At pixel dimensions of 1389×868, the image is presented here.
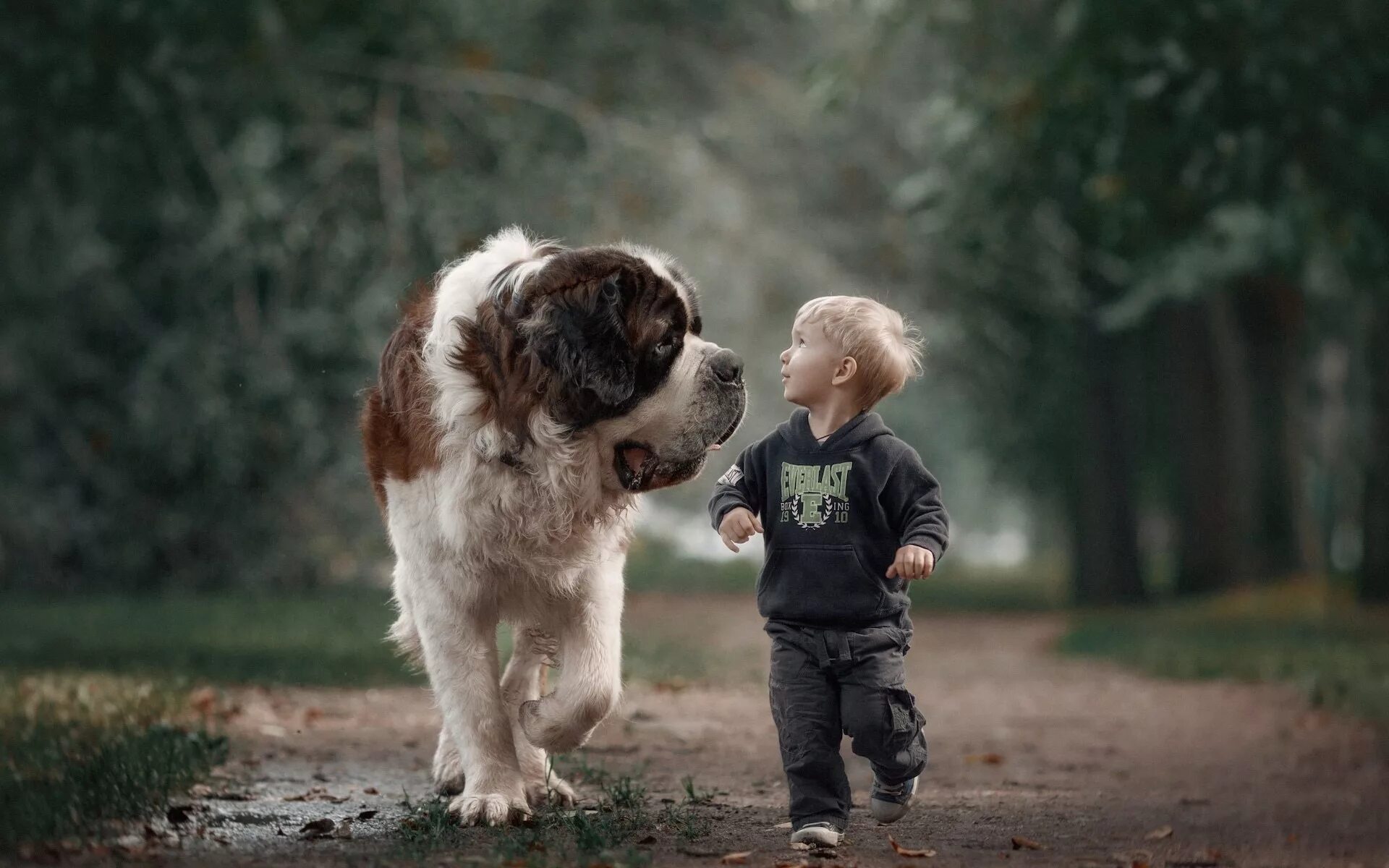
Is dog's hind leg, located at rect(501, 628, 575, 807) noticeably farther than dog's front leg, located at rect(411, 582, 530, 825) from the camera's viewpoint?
Yes

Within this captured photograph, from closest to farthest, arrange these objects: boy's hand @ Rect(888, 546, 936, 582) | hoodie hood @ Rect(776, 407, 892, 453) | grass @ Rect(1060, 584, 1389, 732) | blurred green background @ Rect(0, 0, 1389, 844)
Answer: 1. boy's hand @ Rect(888, 546, 936, 582)
2. hoodie hood @ Rect(776, 407, 892, 453)
3. grass @ Rect(1060, 584, 1389, 732)
4. blurred green background @ Rect(0, 0, 1389, 844)

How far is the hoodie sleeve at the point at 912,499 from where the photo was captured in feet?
15.8

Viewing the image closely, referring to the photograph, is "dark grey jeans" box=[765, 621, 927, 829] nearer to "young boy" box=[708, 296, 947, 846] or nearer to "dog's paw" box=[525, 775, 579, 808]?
"young boy" box=[708, 296, 947, 846]

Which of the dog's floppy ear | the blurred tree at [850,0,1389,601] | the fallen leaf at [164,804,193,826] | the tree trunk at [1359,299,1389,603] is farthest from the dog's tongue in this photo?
the tree trunk at [1359,299,1389,603]

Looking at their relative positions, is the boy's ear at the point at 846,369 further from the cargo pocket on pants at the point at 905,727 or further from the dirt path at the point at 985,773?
the dirt path at the point at 985,773

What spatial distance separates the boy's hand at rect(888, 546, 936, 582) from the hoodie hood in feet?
1.28

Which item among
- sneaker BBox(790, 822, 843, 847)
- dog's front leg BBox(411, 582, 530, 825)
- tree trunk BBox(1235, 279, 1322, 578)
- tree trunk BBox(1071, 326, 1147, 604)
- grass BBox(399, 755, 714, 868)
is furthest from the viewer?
tree trunk BBox(1071, 326, 1147, 604)

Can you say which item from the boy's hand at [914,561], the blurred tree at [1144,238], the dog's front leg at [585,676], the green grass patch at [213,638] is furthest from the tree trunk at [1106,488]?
the boy's hand at [914,561]

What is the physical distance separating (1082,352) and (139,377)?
37.5ft

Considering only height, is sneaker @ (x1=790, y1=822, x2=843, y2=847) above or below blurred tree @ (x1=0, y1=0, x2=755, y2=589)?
below

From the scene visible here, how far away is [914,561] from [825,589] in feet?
0.98

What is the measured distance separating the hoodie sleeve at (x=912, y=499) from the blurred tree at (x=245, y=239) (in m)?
8.97

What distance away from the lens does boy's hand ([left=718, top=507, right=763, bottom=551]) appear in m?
4.85

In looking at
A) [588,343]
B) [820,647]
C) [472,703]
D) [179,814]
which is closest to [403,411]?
[588,343]
